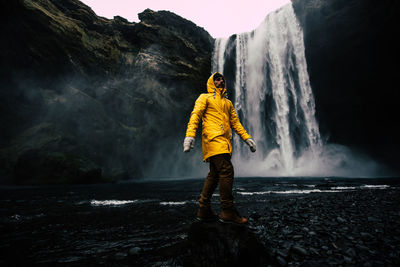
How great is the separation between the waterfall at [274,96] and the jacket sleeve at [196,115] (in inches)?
1052

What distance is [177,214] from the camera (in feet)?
15.7

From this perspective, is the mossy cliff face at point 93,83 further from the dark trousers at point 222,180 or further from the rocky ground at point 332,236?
the rocky ground at point 332,236

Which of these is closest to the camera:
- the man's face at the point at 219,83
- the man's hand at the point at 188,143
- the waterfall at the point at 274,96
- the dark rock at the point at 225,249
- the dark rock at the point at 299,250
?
the dark rock at the point at 225,249

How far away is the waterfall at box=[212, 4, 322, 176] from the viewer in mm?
27375

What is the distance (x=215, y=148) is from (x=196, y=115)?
2.03 feet

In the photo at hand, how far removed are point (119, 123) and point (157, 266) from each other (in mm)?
30598

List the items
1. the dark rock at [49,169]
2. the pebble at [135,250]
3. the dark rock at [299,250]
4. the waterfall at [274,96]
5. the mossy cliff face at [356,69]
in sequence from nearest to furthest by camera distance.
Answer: the dark rock at [299,250] → the pebble at [135,250] → the dark rock at [49,169] → the mossy cliff face at [356,69] → the waterfall at [274,96]

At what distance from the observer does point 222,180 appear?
2777mm

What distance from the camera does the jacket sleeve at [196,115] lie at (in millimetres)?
2876

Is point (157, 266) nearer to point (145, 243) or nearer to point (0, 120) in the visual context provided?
point (145, 243)

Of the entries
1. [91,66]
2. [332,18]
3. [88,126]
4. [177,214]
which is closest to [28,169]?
[88,126]

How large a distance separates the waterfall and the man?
26548 millimetres

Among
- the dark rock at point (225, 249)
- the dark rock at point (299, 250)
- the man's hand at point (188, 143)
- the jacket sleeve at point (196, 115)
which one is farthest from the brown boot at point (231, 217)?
the jacket sleeve at point (196, 115)

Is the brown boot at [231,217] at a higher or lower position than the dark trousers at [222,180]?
lower
